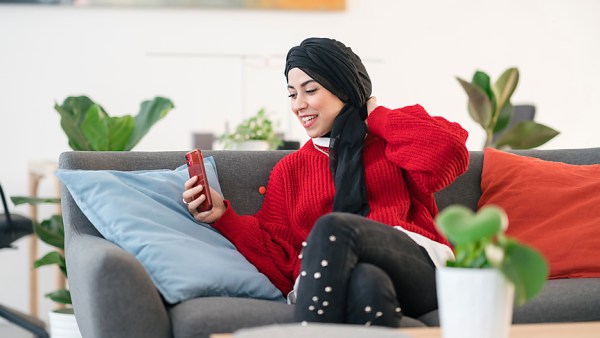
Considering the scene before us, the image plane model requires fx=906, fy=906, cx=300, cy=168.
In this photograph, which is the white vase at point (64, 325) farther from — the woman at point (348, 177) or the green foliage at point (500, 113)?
the green foliage at point (500, 113)

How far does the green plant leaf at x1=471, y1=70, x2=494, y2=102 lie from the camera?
366 cm

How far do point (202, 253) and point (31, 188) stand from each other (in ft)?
8.04

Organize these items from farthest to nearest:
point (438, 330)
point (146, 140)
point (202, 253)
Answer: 1. point (146, 140)
2. point (202, 253)
3. point (438, 330)

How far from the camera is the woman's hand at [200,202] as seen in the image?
225 centimetres

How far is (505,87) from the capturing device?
364cm

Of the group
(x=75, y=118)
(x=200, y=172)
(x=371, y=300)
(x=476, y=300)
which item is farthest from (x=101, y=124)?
(x=476, y=300)

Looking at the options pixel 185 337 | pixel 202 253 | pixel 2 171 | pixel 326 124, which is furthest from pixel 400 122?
pixel 2 171

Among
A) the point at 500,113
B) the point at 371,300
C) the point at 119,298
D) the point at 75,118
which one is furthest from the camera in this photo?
the point at 500,113

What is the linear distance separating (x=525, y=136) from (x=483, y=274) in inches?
96.1

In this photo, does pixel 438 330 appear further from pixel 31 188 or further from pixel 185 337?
pixel 31 188

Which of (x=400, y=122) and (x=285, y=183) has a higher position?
(x=400, y=122)

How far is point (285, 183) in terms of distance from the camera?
7.88 feet

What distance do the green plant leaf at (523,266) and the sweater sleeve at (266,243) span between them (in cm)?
114

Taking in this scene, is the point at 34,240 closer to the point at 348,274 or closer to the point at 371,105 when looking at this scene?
the point at 371,105
